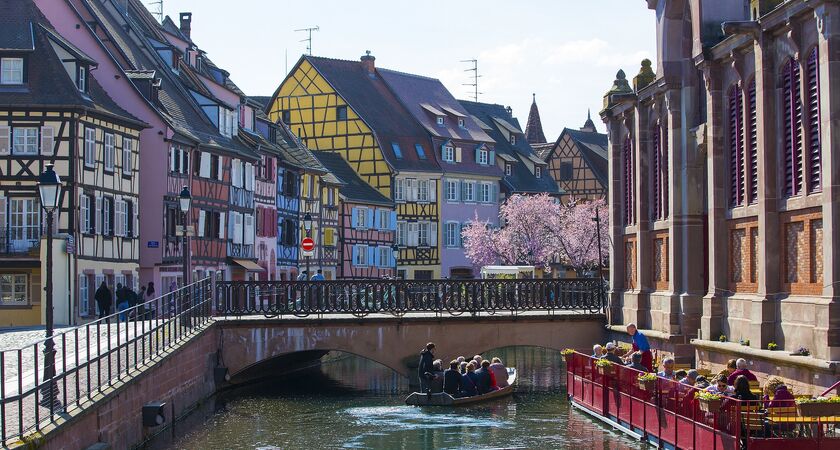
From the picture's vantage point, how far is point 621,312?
41.9 meters

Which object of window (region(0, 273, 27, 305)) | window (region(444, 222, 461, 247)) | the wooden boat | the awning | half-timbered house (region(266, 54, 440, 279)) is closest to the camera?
the wooden boat

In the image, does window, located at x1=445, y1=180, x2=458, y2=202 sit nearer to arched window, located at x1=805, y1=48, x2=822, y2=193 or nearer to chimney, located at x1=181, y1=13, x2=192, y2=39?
chimney, located at x1=181, y1=13, x2=192, y2=39

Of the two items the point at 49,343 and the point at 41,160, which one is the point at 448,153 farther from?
the point at 49,343

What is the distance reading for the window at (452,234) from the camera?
96.6 metres

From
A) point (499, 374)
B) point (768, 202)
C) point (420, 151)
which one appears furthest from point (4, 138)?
point (420, 151)

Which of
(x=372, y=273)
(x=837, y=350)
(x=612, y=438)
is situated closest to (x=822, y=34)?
(x=837, y=350)

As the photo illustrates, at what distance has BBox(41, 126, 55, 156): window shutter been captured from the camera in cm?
4709

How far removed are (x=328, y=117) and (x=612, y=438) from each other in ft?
207

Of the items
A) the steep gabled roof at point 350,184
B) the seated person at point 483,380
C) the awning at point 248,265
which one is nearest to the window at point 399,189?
the steep gabled roof at point 350,184

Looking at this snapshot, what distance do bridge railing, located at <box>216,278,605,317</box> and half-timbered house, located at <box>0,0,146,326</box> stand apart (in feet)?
25.1

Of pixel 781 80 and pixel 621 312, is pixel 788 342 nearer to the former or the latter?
pixel 781 80

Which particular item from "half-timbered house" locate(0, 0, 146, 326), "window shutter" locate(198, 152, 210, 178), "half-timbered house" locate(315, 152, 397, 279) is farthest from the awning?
"half-timbered house" locate(315, 152, 397, 279)

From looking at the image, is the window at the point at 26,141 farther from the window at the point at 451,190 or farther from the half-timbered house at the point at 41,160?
the window at the point at 451,190

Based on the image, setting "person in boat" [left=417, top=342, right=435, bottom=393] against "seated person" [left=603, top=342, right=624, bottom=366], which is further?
"person in boat" [left=417, top=342, right=435, bottom=393]
